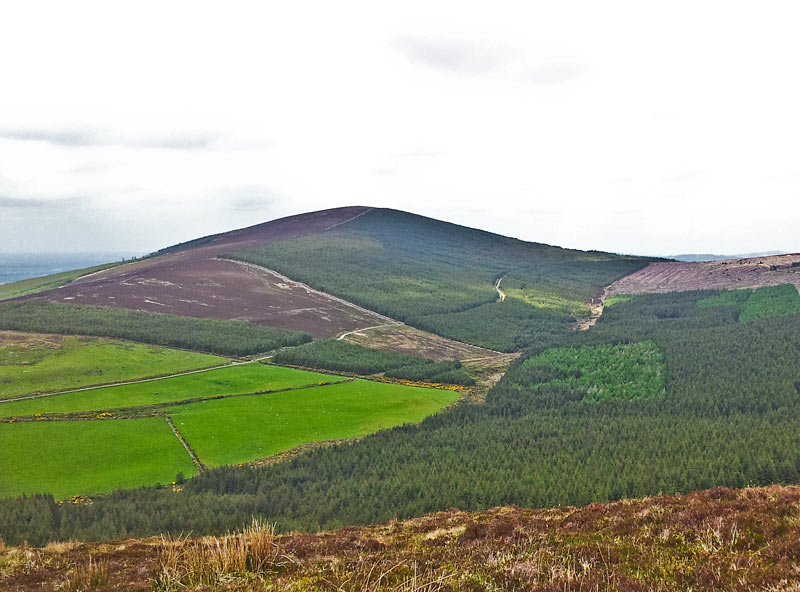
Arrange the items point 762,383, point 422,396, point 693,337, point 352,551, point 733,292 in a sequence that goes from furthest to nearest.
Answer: point 733,292 → point 693,337 → point 422,396 → point 762,383 → point 352,551

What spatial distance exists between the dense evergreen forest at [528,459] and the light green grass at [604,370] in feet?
1.93

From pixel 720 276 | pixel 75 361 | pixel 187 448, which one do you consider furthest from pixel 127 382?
pixel 720 276

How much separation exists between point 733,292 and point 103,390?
156m

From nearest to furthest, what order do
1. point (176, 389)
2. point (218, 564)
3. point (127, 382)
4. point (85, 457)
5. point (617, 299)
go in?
point (218, 564)
point (85, 457)
point (176, 389)
point (127, 382)
point (617, 299)

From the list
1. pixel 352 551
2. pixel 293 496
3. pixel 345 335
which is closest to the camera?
pixel 352 551

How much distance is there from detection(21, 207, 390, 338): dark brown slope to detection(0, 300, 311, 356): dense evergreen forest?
669 cm

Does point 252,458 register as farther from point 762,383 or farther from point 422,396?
point 762,383

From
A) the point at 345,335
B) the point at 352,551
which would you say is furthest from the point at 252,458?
the point at 345,335

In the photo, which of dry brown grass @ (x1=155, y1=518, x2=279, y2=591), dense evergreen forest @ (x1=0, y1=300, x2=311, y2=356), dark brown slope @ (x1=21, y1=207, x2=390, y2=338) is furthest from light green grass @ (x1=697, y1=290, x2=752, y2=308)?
dry brown grass @ (x1=155, y1=518, x2=279, y2=591)

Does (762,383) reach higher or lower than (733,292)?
lower

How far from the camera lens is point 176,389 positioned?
80062 mm

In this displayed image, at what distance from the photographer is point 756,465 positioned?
44344 mm

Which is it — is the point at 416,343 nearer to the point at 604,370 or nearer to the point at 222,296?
the point at 604,370

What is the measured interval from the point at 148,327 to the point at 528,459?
91.4 meters
